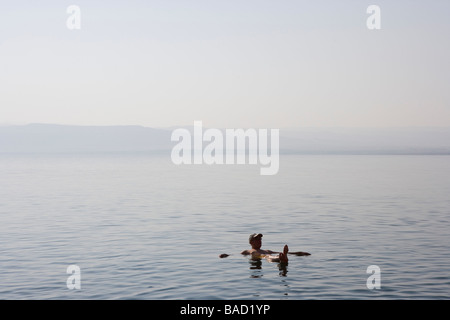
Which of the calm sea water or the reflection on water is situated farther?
the reflection on water

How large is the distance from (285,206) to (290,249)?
23531 mm

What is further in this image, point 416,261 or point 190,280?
point 416,261

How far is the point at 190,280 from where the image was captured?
76.0 feet

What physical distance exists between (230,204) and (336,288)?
34610mm

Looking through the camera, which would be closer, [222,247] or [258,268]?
[258,268]

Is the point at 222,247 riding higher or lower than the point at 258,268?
higher

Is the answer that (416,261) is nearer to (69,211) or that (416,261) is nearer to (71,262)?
(71,262)

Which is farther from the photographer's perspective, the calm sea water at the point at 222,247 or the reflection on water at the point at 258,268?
the reflection on water at the point at 258,268

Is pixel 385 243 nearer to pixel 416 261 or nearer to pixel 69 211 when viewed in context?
pixel 416 261

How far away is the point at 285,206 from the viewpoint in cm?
5366
